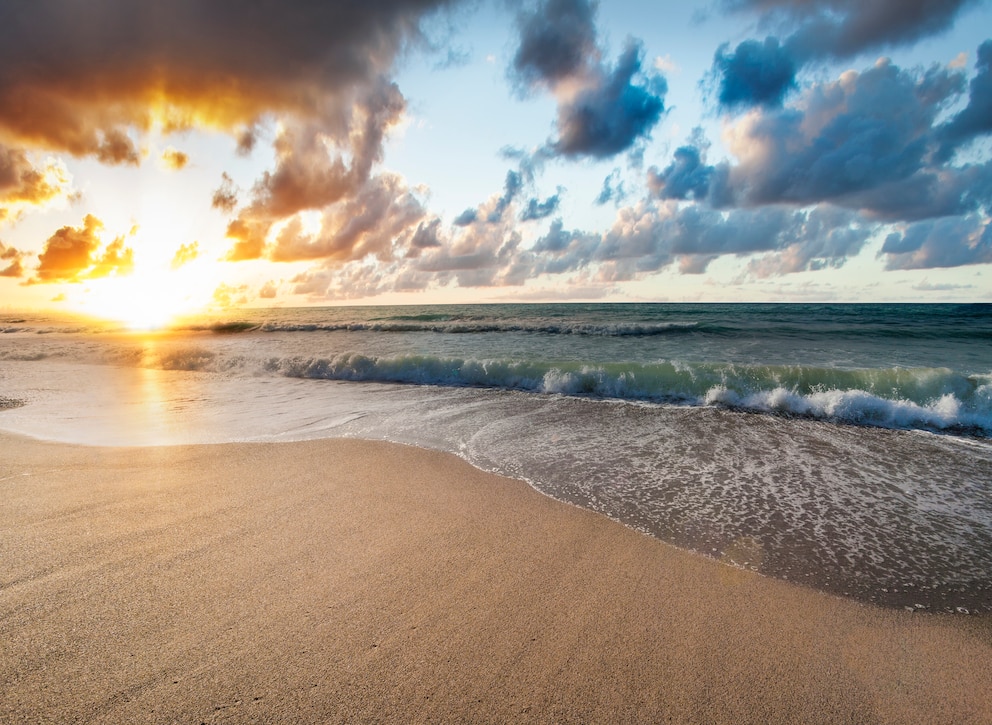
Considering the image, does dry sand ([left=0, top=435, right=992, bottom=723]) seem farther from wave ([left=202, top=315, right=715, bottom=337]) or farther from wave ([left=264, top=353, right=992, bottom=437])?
wave ([left=202, top=315, right=715, bottom=337])

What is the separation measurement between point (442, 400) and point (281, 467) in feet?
14.5

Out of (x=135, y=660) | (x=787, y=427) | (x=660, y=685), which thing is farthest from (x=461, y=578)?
(x=787, y=427)

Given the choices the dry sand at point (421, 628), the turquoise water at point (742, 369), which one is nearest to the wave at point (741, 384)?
the turquoise water at point (742, 369)

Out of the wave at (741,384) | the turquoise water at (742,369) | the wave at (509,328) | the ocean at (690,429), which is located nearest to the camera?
the ocean at (690,429)

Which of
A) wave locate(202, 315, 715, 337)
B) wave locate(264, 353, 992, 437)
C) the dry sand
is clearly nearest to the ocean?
wave locate(264, 353, 992, 437)

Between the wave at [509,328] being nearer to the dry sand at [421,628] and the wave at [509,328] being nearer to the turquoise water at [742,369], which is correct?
the turquoise water at [742,369]

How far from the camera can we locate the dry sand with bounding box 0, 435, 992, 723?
186 centimetres

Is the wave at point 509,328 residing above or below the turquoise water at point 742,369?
above

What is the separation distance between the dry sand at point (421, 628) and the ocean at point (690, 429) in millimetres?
603

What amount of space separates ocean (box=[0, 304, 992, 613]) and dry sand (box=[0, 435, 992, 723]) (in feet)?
1.98

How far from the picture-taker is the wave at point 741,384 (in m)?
7.43

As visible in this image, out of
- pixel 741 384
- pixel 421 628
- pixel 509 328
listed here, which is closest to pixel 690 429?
pixel 741 384

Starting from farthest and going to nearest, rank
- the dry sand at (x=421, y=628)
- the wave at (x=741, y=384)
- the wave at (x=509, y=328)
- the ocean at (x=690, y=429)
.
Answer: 1. the wave at (x=509, y=328)
2. the wave at (x=741, y=384)
3. the ocean at (x=690, y=429)
4. the dry sand at (x=421, y=628)

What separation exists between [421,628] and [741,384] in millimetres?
8928
